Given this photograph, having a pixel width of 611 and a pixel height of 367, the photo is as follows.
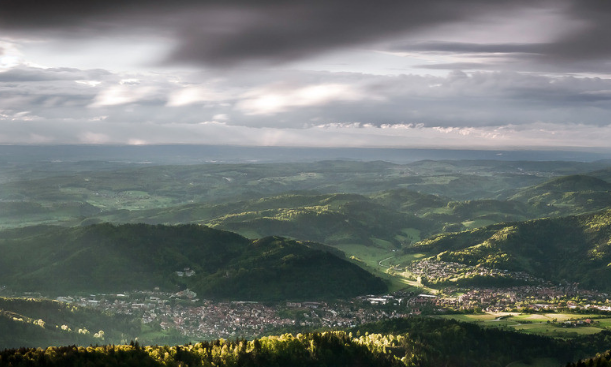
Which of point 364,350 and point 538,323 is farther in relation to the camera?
point 538,323

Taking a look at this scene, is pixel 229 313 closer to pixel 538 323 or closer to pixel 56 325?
pixel 56 325

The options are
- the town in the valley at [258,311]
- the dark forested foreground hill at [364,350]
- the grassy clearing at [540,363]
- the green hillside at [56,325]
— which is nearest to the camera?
the dark forested foreground hill at [364,350]

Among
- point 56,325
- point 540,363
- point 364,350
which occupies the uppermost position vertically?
point 56,325

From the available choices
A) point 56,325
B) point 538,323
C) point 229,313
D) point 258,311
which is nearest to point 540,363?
point 538,323

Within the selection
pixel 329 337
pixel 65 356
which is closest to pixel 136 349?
pixel 65 356

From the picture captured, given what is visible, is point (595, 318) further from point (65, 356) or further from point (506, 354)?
point (65, 356)

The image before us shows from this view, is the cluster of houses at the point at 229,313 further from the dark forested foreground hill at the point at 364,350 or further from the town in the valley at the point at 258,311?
the dark forested foreground hill at the point at 364,350

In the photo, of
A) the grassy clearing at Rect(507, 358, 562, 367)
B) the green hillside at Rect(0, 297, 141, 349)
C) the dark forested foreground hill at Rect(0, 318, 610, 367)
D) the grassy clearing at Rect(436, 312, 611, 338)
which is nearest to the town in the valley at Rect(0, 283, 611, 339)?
the grassy clearing at Rect(436, 312, 611, 338)

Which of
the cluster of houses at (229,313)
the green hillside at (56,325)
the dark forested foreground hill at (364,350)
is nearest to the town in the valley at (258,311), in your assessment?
the cluster of houses at (229,313)

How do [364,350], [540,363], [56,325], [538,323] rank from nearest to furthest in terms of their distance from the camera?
[364,350] → [540,363] → [56,325] → [538,323]
